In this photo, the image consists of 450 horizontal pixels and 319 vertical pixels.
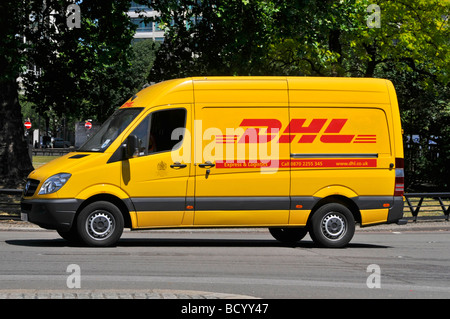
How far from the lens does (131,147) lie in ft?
39.9

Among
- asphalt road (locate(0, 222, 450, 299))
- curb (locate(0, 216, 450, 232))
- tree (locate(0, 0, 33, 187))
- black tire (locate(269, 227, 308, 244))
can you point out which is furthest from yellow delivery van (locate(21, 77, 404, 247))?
tree (locate(0, 0, 33, 187))

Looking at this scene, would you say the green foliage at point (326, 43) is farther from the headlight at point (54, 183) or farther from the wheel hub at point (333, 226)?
the headlight at point (54, 183)

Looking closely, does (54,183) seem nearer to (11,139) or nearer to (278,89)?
(278,89)

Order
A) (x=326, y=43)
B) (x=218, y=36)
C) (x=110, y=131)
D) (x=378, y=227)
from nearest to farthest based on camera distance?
(x=110, y=131), (x=378, y=227), (x=218, y=36), (x=326, y=43)

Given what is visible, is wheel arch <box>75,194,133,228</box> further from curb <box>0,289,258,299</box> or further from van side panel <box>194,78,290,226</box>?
curb <box>0,289,258,299</box>

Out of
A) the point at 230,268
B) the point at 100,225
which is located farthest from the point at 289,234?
the point at 230,268

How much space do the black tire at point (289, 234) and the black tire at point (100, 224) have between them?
3365mm

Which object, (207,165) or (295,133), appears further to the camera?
(295,133)

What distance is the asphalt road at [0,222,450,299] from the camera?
333 inches

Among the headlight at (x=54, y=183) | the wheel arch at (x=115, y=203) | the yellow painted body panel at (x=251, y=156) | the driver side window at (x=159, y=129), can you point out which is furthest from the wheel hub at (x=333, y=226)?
the headlight at (x=54, y=183)

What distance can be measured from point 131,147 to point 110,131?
736 millimetres

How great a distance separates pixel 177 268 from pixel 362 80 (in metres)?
4.94

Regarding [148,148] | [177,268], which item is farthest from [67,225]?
[177,268]

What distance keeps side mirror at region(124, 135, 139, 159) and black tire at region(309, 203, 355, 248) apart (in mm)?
3059
